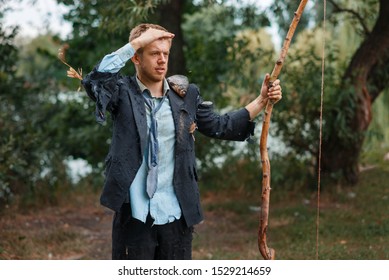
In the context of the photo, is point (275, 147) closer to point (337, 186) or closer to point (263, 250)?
point (337, 186)

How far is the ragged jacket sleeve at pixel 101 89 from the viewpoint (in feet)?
11.4

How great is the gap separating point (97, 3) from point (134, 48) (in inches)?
182

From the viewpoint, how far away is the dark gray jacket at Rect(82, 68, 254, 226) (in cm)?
352

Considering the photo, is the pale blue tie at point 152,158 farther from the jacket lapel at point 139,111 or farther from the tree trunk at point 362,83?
the tree trunk at point 362,83

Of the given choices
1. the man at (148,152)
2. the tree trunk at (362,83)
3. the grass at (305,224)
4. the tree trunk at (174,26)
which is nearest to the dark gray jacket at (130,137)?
the man at (148,152)

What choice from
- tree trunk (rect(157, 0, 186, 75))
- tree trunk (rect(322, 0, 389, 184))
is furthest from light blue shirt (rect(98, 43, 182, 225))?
tree trunk (rect(322, 0, 389, 184))

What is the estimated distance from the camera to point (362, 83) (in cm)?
855

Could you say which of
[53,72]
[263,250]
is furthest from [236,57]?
[263,250]

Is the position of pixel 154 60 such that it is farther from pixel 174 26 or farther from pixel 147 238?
pixel 174 26

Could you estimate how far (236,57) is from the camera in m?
9.31

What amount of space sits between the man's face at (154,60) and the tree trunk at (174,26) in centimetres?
481

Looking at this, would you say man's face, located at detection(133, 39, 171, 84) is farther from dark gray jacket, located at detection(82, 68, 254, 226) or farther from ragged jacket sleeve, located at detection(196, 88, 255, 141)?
ragged jacket sleeve, located at detection(196, 88, 255, 141)

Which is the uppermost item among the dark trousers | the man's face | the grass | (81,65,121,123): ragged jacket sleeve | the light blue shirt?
the man's face

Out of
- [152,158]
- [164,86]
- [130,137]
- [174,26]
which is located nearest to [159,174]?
[152,158]
